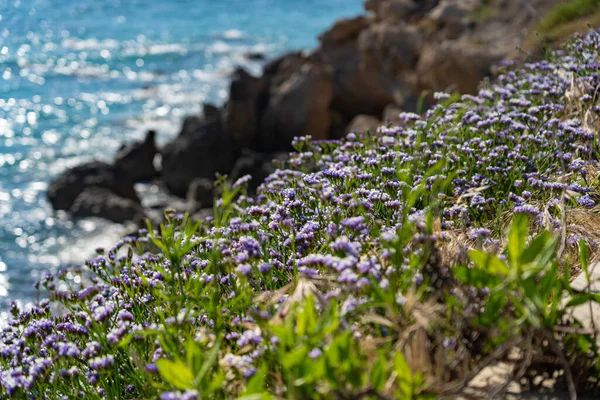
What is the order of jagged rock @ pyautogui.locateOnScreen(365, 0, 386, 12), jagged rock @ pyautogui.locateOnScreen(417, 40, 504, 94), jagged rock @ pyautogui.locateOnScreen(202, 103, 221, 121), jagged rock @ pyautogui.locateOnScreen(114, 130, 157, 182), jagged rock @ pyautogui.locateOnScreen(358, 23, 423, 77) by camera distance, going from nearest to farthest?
1. jagged rock @ pyautogui.locateOnScreen(417, 40, 504, 94)
2. jagged rock @ pyautogui.locateOnScreen(358, 23, 423, 77)
3. jagged rock @ pyautogui.locateOnScreen(114, 130, 157, 182)
4. jagged rock @ pyautogui.locateOnScreen(202, 103, 221, 121)
5. jagged rock @ pyautogui.locateOnScreen(365, 0, 386, 12)

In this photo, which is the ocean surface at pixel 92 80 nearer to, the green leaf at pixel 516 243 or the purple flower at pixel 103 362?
the purple flower at pixel 103 362

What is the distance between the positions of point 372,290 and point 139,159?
17.5 meters

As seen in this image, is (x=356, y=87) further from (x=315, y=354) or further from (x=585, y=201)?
(x=315, y=354)

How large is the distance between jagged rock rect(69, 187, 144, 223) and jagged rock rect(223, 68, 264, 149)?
11.5 ft

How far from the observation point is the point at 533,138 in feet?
16.3

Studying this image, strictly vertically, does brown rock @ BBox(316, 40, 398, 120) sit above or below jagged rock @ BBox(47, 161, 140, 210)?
above

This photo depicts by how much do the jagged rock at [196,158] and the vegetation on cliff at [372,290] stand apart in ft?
43.9

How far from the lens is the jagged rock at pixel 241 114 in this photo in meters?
19.3

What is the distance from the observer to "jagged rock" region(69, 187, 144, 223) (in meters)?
16.8

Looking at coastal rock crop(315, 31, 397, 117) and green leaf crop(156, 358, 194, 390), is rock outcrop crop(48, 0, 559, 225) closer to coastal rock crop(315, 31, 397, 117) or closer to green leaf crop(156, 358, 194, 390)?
coastal rock crop(315, 31, 397, 117)

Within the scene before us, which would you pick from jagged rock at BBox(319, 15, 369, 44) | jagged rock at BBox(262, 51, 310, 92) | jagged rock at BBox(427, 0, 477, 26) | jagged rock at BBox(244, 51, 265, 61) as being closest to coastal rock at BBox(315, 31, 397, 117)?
jagged rock at BBox(319, 15, 369, 44)

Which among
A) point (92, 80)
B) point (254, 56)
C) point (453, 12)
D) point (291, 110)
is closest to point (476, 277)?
point (291, 110)

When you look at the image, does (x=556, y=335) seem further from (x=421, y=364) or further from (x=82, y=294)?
(x=82, y=294)

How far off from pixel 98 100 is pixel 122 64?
5.98 m
